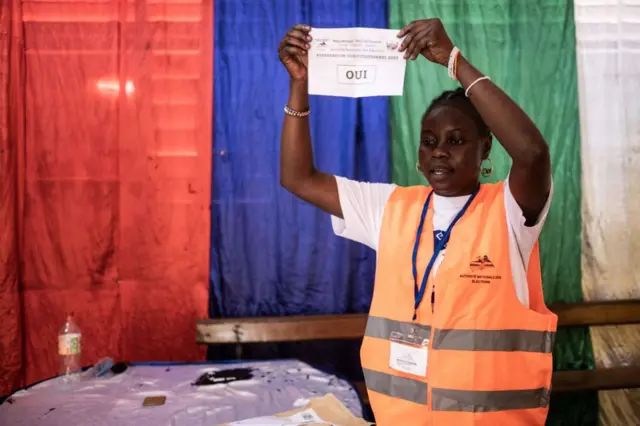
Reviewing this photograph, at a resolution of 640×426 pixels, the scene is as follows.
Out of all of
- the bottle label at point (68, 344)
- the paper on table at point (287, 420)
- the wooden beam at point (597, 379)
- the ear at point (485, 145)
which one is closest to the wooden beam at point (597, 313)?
the wooden beam at point (597, 379)

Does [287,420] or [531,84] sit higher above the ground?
[531,84]

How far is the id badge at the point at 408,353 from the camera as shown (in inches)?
47.7

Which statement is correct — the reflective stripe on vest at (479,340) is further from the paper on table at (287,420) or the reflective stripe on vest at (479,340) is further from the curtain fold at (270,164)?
the curtain fold at (270,164)

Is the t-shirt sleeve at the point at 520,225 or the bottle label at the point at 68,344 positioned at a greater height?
the t-shirt sleeve at the point at 520,225

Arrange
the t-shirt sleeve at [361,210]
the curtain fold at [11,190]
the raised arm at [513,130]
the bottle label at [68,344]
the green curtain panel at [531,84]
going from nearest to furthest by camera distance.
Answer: the raised arm at [513,130], the t-shirt sleeve at [361,210], the bottle label at [68,344], the curtain fold at [11,190], the green curtain panel at [531,84]

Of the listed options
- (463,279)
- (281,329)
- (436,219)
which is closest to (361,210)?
(436,219)

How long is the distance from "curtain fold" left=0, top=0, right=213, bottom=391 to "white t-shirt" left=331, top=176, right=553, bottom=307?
1.08 m

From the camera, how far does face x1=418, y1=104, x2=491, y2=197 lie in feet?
4.17

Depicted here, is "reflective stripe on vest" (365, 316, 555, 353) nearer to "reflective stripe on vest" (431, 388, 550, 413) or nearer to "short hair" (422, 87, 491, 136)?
"reflective stripe on vest" (431, 388, 550, 413)

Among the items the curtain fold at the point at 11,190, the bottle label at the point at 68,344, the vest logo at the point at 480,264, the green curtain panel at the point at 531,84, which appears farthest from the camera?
the green curtain panel at the point at 531,84

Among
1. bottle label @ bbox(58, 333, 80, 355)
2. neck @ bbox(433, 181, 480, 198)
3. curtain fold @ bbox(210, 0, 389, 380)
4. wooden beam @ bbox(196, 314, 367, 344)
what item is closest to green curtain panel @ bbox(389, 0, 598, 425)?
curtain fold @ bbox(210, 0, 389, 380)

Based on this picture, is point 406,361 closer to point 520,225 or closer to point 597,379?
point 520,225

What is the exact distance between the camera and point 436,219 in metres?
1.32

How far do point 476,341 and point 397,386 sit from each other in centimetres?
23
